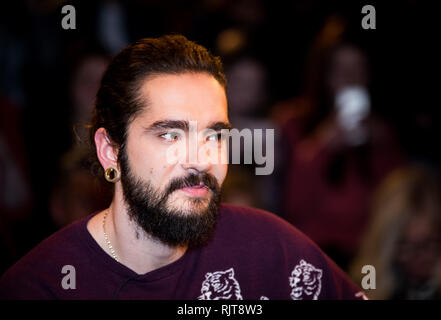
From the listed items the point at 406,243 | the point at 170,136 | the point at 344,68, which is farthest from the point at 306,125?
the point at 170,136

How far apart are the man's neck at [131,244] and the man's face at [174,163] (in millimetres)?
67

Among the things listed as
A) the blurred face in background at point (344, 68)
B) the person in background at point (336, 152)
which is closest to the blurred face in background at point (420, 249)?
the person in background at point (336, 152)

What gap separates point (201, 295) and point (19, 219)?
5.58 ft

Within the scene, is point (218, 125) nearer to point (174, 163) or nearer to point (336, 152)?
point (174, 163)

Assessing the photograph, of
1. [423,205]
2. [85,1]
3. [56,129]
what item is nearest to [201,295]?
[423,205]

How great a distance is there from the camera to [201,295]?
2.09 m

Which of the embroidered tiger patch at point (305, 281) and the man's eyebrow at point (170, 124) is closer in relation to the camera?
the man's eyebrow at point (170, 124)

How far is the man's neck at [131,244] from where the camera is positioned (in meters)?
2.07

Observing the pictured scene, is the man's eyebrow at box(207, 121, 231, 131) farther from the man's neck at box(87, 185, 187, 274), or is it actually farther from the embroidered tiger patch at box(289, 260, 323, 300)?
the embroidered tiger patch at box(289, 260, 323, 300)

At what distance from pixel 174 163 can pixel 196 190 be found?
11cm

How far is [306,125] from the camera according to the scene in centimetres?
370

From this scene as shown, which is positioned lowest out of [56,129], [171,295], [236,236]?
[171,295]

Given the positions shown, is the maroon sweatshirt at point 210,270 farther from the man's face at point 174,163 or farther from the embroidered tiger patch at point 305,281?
the man's face at point 174,163

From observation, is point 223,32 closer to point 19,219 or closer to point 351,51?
point 351,51
